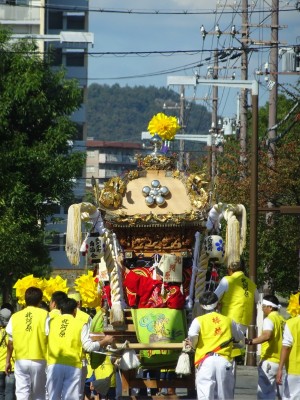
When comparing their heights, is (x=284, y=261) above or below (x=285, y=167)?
below

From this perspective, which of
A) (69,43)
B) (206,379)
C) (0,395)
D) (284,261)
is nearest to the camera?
(206,379)

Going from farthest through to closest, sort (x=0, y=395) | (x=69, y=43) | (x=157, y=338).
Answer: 1. (x=69, y=43)
2. (x=0, y=395)
3. (x=157, y=338)

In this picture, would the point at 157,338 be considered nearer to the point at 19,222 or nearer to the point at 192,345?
the point at 192,345

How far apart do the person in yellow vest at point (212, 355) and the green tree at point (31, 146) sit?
19.4m

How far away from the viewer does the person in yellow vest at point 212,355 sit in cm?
1623

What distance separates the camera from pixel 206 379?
639 inches

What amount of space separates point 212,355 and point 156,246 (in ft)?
9.62

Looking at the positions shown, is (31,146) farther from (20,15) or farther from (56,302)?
(20,15)

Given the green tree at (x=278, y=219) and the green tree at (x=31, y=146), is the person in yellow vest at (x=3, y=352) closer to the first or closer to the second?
the green tree at (x=278, y=219)

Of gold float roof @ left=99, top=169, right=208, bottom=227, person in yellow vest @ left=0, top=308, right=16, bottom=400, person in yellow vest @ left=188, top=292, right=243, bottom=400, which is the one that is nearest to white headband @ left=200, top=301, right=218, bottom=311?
person in yellow vest @ left=188, top=292, right=243, bottom=400

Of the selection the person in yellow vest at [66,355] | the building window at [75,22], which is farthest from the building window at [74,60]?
the person in yellow vest at [66,355]

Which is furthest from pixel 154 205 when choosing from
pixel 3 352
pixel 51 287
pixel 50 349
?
pixel 51 287

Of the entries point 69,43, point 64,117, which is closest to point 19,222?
point 64,117

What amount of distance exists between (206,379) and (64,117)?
22537mm
